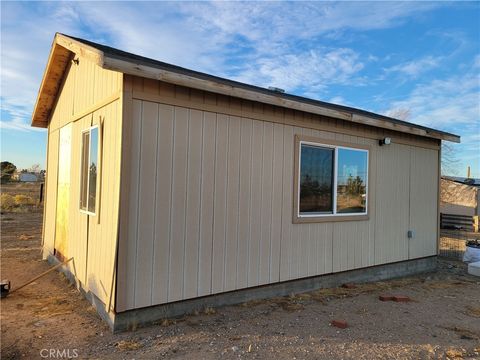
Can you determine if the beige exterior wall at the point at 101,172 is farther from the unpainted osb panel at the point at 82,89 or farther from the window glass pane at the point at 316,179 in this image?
the window glass pane at the point at 316,179

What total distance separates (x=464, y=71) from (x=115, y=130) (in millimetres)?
16227

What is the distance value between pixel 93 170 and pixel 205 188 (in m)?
1.57

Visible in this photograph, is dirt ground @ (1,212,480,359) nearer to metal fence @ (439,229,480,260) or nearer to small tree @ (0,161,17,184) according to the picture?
metal fence @ (439,229,480,260)

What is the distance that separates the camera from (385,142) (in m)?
6.53

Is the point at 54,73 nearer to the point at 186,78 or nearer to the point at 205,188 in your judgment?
the point at 186,78

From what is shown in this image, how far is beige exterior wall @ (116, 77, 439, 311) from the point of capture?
3.95 meters

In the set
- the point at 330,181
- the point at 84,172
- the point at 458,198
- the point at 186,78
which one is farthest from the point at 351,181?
the point at 458,198

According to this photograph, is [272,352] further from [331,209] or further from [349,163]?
[349,163]

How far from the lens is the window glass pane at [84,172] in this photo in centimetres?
514

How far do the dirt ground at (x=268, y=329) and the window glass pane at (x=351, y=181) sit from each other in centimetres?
138

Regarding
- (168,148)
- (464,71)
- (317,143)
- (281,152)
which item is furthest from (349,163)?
(464,71)

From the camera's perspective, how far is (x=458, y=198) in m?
20.8

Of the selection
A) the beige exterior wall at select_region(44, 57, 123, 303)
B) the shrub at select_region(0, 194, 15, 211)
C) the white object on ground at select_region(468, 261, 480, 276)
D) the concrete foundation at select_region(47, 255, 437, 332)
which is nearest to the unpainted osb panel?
the beige exterior wall at select_region(44, 57, 123, 303)

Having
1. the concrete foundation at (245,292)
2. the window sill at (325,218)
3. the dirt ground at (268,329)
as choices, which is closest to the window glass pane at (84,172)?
the concrete foundation at (245,292)
